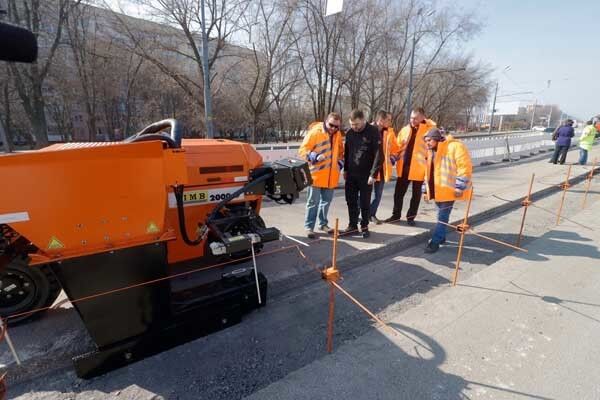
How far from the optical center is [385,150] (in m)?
4.83

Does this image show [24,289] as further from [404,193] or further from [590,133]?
[590,133]

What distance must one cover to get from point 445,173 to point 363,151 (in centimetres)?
105

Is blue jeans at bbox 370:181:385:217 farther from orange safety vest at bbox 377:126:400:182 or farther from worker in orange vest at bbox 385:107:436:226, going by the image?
worker in orange vest at bbox 385:107:436:226

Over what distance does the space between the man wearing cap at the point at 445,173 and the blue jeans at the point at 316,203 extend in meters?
1.36

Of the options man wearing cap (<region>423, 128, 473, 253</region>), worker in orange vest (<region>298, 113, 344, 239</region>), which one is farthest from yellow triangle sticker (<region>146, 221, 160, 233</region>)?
man wearing cap (<region>423, 128, 473, 253</region>)

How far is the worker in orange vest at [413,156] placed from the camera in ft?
14.8

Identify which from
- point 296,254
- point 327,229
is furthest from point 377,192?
point 296,254

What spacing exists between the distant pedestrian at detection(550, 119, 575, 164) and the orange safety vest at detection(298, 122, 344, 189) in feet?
37.5

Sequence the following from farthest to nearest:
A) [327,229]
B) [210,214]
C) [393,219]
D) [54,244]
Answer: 1. [393,219]
2. [327,229]
3. [210,214]
4. [54,244]

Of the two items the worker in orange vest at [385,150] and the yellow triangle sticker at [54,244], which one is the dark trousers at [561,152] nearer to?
the worker in orange vest at [385,150]

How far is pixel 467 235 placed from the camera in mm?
4840

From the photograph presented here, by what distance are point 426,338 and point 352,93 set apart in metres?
22.2

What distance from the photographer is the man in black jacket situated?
13.1 ft

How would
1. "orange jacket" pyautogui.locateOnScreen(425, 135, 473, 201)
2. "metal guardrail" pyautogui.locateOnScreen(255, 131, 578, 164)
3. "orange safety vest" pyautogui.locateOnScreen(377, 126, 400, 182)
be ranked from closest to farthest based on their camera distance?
"orange jacket" pyautogui.locateOnScreen(425, 135, 473, 201) < "orange safety vest" pyautogui.locateOnScreen(377, 126, 400, 182) < "metal guardrail" pyautogui.locateOnScreen(255, 131, 578, 164)
